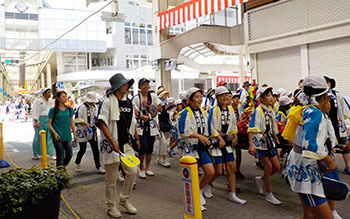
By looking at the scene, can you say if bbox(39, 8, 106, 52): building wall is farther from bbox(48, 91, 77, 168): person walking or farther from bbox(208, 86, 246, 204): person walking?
bbox(208, 86, 246, 204): person walking

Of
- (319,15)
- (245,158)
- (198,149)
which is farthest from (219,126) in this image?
(319,15)

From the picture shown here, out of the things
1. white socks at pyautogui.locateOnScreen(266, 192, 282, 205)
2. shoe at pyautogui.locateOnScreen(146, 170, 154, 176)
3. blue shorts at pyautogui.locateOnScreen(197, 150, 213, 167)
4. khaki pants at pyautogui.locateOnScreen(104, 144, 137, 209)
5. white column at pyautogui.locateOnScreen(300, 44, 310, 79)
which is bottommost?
white socks at pyautogui.locateOnScreen(266, 192, 282, 205)

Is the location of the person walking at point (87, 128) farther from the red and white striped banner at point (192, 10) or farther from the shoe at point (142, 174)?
the red and white striped banner at point (192, 10)

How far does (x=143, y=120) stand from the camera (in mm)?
6578

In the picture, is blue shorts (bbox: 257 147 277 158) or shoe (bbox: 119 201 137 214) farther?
blue shorts (bbox: 257 147 277 158)

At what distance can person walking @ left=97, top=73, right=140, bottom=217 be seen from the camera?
4.43 meters

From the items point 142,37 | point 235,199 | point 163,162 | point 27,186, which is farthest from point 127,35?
point 27,186

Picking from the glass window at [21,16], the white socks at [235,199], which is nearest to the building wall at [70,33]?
the glass window at [21,16]

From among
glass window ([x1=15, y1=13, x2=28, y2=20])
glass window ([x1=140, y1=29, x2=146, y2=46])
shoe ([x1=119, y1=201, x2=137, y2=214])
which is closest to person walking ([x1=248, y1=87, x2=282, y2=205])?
shoe ([x1=119, y1=201, x2=137, y2=214])

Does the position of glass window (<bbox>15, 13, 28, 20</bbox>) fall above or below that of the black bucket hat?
above

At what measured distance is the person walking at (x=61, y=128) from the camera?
642 cm

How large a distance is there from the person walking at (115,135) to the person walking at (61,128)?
227 cm

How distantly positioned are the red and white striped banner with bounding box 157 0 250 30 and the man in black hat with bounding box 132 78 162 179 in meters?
7.37

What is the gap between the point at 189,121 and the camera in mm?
4879
